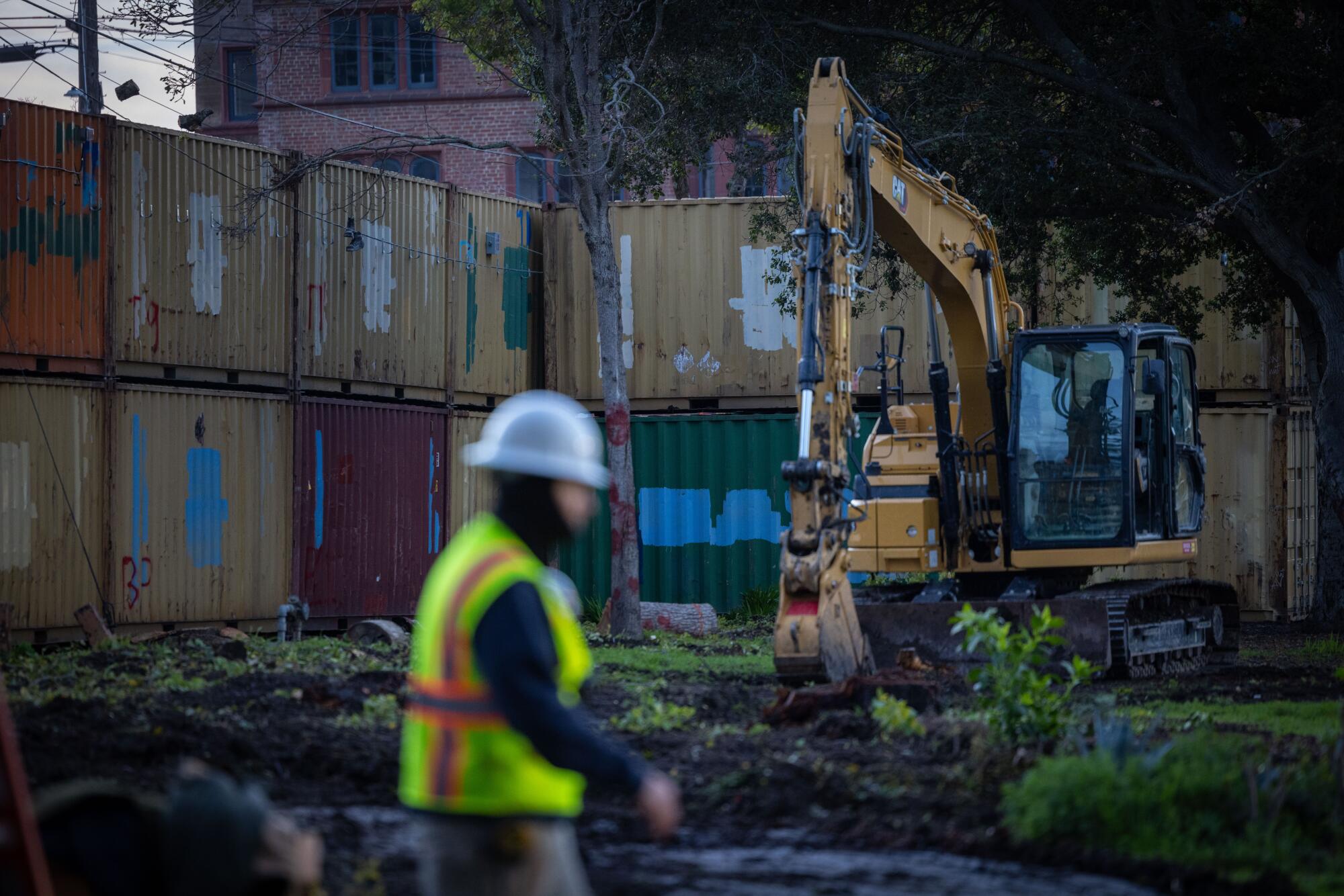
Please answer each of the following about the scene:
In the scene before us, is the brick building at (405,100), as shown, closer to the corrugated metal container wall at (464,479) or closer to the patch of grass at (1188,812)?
the corrugated metal container wall at (464,479)

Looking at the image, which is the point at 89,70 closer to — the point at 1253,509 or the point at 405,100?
the point at 1253,509

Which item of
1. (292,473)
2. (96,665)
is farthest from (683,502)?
(96,665)

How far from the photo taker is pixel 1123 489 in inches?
523

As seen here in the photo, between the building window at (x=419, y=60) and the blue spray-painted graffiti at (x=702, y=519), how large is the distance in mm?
24474

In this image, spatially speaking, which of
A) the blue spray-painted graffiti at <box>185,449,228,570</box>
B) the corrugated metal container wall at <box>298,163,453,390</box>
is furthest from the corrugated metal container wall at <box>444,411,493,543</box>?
the blue spray-painted graffiti at <box>185,449,228,570</box>

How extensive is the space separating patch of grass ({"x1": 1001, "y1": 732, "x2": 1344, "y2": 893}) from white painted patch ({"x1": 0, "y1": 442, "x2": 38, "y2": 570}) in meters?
10.7

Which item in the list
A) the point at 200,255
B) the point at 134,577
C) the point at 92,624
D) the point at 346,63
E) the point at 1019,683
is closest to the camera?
the point at 1019,683

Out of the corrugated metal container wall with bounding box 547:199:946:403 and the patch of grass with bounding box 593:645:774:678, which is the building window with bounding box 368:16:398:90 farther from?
the patch of grass with bounding box 593:645:774:678

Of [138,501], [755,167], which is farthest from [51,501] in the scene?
[755,167]

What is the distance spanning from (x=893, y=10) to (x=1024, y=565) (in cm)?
814

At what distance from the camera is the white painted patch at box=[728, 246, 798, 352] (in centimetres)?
2105

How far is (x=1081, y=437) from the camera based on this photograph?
44.2 feet

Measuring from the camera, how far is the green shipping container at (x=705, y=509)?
20438mm

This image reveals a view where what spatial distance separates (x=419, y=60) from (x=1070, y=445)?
31.8 metres
